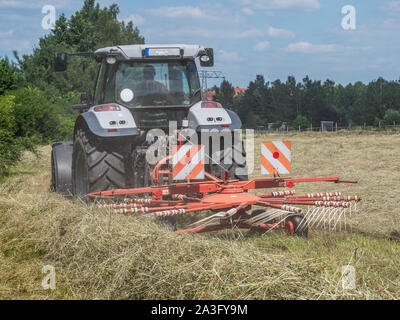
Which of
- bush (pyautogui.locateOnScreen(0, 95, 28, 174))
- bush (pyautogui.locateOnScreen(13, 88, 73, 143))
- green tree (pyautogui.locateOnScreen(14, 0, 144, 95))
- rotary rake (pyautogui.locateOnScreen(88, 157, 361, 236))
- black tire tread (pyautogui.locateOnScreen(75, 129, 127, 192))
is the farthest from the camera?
green tree (pyautogui.locateOnScreen(14, 0, 144, 95))

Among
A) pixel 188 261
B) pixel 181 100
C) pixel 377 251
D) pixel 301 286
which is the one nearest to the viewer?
pixel 301 286

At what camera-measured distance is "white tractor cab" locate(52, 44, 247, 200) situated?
613 centimetres

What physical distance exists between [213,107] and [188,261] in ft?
10.1

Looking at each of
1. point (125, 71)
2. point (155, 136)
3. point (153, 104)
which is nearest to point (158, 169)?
point (155, 136)

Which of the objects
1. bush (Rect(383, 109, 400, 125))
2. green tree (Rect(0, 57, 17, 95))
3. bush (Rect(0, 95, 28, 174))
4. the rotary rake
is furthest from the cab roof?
bush (Rect(383, 109, 400, 125))

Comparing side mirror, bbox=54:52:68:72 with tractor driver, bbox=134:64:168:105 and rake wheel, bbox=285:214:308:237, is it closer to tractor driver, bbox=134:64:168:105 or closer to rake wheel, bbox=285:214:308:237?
tractor driver, bbox=134:64:168:105

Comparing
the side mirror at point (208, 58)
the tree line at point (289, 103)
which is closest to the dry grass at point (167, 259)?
the side mirror at point (208, 58)

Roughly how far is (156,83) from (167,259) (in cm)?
341

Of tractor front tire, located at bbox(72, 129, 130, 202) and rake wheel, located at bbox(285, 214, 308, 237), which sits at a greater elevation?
tractor front tire, located at bbox(72, 129, 130, 202)

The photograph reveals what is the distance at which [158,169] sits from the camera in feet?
19.0

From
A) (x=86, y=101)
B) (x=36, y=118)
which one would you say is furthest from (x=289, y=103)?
(x=86, y=101)

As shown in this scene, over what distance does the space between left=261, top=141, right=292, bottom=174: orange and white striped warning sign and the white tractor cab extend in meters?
0.45

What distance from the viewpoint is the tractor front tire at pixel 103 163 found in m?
6.07
